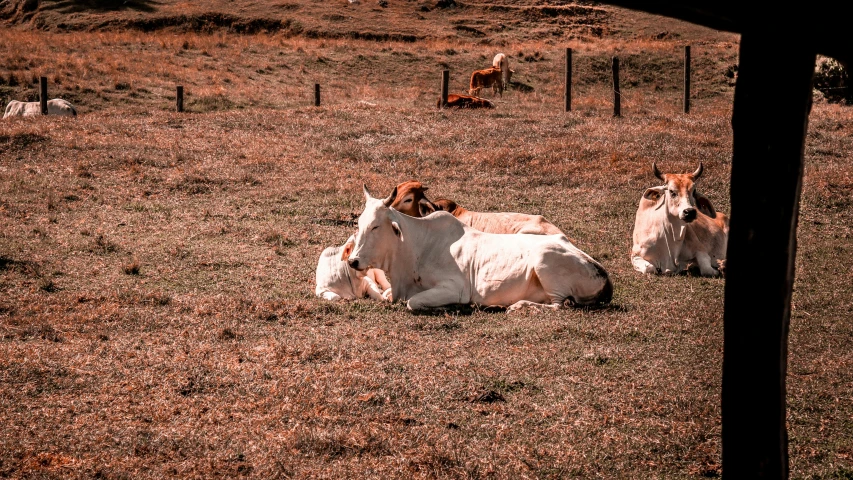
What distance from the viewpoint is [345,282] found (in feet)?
33.9

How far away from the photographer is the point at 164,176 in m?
17.2

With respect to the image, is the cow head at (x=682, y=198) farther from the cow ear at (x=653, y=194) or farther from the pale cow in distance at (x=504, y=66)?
the pale cow in distance at (x=504, y=66)

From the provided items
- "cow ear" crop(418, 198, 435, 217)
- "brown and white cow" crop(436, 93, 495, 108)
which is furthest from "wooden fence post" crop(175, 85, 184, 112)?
"cow ear" crop(418, 198, 435, 217)

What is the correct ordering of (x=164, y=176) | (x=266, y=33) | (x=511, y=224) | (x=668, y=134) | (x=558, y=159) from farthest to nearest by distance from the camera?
1. (x=266, y=33)
2. (x=668, y=134)
3. (x=558, y=159)
4. (x=164, y=176)
5. (x=511, y=224)

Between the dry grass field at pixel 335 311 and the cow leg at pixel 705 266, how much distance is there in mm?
784

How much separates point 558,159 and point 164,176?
7.62 m

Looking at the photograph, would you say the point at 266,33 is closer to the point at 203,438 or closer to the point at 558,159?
the point at 558,159

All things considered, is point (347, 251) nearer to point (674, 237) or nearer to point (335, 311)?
point (335, 311)

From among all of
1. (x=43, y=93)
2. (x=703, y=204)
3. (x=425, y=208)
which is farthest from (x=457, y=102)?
(x=425, y=208)

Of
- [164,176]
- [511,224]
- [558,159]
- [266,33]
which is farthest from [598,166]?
[266,33]

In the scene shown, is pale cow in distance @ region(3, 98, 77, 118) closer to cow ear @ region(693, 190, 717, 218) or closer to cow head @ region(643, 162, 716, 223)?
cow head @ region(643, 162, 716, 223)

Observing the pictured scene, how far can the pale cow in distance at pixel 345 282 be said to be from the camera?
10242mm

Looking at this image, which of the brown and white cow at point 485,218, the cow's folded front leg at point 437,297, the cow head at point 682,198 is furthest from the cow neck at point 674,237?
the cow's folded front leg at point 437,297

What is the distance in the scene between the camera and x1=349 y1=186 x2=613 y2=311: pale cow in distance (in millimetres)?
9594
